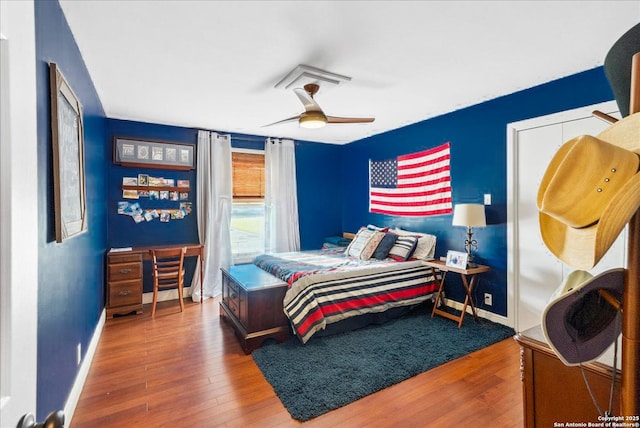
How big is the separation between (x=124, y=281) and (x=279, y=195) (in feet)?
8.19

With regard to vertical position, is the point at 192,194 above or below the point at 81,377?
above

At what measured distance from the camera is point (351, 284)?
10.5ft

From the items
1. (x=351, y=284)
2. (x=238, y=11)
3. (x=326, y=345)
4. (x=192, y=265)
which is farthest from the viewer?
(x=192, y=265)

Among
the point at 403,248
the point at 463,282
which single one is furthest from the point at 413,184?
the point at 463,282

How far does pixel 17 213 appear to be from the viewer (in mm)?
590

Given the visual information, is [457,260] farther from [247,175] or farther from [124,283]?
[124,283]

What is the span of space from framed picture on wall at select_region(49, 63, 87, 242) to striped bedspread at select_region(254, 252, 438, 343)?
5.89ft

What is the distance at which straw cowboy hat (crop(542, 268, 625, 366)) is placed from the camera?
671mm

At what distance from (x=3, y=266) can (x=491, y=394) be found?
262cm

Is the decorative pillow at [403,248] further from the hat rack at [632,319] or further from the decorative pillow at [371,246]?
the hat rack at [632,319]

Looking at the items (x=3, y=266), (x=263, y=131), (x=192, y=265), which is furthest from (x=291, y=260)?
(x=3, y=266)

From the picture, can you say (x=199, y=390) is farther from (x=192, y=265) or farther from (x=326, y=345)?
(x=192, y=265)

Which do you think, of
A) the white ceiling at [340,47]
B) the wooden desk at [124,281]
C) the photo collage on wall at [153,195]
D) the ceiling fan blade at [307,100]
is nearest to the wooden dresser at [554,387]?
the white ceiling at [340,47]

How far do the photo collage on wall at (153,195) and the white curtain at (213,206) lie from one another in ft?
0.75
